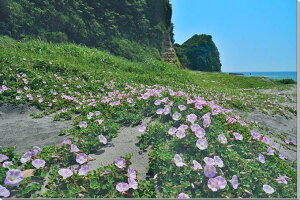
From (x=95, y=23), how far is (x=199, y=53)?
2970 cm

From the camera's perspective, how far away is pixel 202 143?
2906mm

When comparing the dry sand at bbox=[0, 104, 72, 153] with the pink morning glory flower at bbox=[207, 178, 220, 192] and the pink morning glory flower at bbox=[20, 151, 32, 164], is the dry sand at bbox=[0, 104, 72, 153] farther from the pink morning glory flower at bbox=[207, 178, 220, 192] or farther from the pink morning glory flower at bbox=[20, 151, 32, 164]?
the pink morning glory flower at bbox=[207, 178, 220, 192]

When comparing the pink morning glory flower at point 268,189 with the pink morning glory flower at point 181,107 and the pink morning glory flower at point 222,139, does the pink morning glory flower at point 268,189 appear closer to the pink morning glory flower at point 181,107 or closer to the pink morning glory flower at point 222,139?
the pink morning glory flower at point 222,139

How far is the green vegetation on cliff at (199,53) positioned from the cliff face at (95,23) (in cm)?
1901

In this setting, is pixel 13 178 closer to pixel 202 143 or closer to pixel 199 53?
pixel 202 143

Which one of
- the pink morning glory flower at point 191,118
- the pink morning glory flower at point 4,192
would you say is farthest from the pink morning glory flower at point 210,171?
the pink morning glory flower at point 4,192

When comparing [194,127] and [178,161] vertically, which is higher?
[194,127]

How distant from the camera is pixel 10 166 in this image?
8.86 ft

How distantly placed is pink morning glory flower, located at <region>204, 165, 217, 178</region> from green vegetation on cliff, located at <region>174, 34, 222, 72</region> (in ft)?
123

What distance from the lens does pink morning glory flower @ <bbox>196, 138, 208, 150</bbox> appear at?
2869 mm

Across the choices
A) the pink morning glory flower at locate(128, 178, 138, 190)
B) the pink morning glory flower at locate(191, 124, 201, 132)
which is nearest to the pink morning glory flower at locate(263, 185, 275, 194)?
the pink morning glory flower at locate(191, 124, 201, 132)

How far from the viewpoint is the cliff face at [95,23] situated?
14078 mm

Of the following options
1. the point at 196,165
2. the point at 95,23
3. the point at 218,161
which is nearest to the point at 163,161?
the point at 196,165

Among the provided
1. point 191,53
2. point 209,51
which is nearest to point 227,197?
point 191,53
